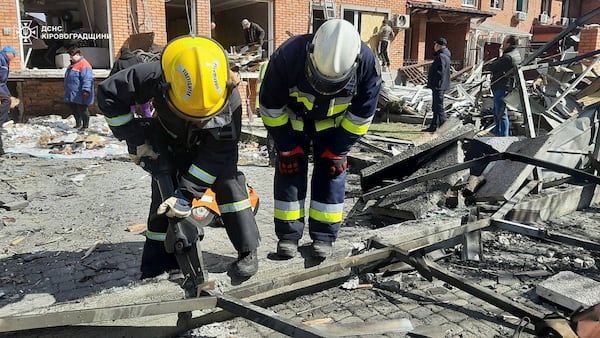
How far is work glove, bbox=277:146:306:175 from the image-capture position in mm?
3324

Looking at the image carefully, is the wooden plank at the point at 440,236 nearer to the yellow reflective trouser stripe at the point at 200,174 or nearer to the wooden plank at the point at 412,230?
the wooden plank at the point at 412,230

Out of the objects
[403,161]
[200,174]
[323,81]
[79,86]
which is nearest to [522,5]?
[79,86]

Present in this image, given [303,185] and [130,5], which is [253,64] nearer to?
[130,5]

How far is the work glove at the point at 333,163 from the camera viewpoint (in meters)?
3.40

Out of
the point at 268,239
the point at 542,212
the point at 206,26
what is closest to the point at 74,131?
the point at 206,26

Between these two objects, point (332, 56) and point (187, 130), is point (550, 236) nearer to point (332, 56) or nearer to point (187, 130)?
point (332, 56)

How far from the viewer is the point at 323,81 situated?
2.93 m

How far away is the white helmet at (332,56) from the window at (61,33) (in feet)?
33.9

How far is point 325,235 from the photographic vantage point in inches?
135

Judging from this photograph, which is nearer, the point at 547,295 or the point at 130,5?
the point at 547,295

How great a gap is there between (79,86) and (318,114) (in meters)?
8.39

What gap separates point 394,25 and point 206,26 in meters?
7.87
